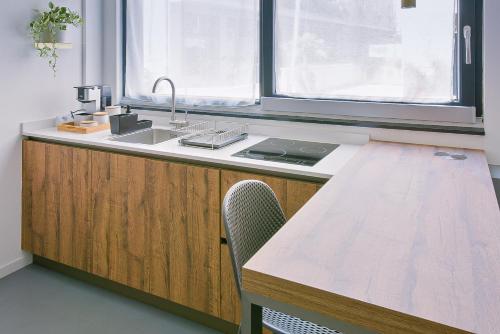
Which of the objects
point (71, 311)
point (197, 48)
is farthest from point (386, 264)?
point (197, 48)

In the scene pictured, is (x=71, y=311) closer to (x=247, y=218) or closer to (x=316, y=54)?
(x=247, y=218)

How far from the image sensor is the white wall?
262 centimetres

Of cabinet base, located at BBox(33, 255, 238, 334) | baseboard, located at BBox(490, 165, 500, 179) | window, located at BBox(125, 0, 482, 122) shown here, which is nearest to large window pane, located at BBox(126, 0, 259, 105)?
window, located at BBox(125, 0, 482, 122)

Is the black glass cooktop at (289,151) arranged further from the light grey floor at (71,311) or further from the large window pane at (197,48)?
the light grey floor at (71,311)

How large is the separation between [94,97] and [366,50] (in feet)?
5.73

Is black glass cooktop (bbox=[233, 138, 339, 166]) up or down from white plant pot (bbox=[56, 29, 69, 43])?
down

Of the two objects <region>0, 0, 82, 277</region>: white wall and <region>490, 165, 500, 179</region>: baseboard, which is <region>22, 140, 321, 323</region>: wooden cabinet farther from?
<region>490, 165, 500, 179</region>: baseboard

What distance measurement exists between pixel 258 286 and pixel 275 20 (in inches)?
80.7

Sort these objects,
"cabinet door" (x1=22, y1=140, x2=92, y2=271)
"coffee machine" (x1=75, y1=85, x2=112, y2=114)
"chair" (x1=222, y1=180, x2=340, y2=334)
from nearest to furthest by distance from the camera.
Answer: "chair" (x1=222, y1=180, x2=340, y2=334) → "cabinet door" (x1=22, y1=140, x2=92, y2=271) → "coffee machine" (x1=75, y1=85, x2=112, y2=114)

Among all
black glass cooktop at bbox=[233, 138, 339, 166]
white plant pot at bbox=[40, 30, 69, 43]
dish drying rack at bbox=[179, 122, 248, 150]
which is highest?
white plant pot at bbox=[40, 30, 69, 43]

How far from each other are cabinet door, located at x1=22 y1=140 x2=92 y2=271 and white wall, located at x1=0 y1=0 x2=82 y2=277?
0.07 m

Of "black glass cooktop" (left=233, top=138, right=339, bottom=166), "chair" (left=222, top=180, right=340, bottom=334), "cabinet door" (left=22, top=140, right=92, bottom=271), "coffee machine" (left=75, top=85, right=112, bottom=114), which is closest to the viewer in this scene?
"chair" (left=222, top=180, right=340, bottom=334)

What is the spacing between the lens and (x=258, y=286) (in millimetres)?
987

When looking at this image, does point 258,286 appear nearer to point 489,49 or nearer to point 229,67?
point 489,49
